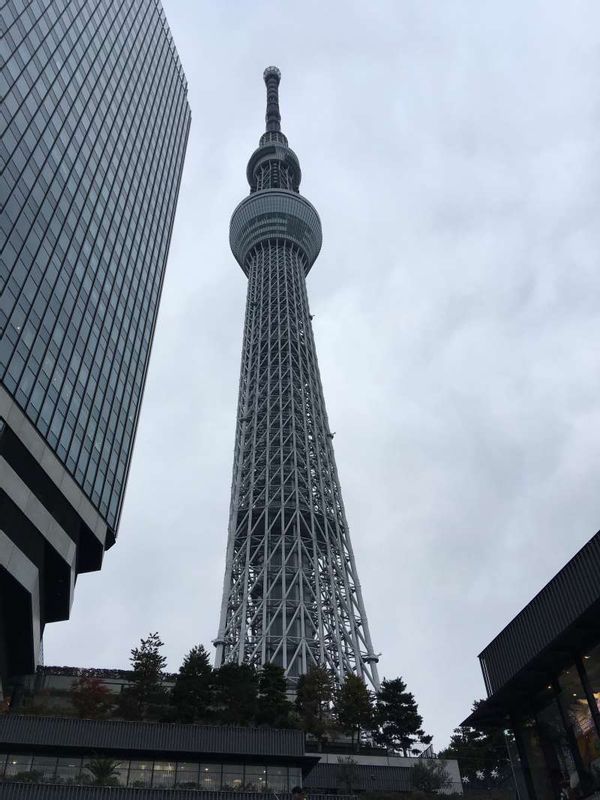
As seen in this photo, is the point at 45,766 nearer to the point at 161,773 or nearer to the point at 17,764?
the point at 17,764

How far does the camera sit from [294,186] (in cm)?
18900

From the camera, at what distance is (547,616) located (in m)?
23.8

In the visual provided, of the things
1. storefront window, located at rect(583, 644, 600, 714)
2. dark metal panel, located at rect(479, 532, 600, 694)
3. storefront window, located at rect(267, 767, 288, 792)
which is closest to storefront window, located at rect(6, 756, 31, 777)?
storefront window, located at rect(267, 767, 288, 792)

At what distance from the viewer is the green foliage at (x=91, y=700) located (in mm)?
58531

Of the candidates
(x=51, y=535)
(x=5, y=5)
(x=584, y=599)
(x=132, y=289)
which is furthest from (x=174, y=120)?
(x=584, y=599)

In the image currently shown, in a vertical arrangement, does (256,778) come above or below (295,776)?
below

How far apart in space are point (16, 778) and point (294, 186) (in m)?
165

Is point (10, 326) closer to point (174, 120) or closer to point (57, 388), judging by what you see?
point (57, 388)

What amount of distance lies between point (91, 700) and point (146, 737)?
647 inches

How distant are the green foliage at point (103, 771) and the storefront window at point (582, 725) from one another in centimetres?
2839

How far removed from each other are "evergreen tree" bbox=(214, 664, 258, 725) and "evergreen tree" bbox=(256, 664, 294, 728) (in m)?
0.68

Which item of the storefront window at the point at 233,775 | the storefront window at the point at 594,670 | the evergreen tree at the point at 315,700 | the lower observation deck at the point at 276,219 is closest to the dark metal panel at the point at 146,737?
the storefront window at the point at 233,775

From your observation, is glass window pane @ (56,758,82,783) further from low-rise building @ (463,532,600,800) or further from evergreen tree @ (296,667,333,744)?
low-rise building @ (463,532,600,800)

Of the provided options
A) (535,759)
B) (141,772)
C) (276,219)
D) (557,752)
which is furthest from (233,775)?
(276,219)
